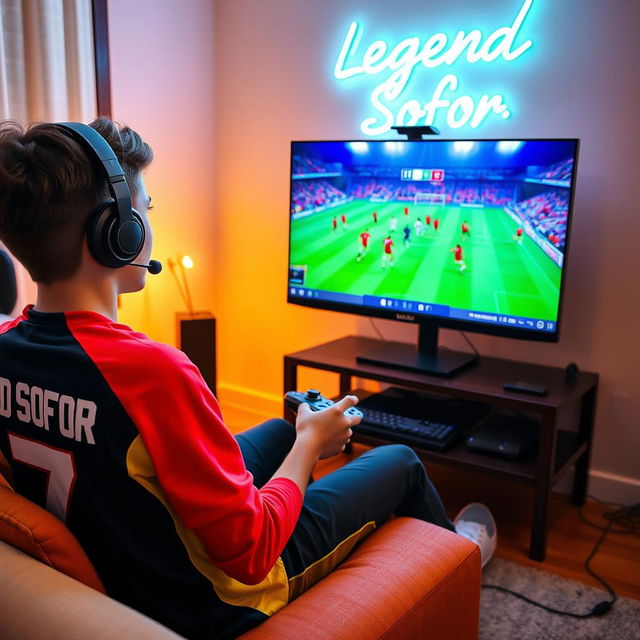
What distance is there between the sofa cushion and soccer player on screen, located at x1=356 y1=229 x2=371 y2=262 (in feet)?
5.75

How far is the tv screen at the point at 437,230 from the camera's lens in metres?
2.22

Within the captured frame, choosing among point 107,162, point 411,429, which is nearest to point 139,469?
point 107,162

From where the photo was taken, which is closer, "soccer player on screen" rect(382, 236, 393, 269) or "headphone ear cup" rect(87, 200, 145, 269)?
"headphone ear cup" rect(87, 200, 145, 269)

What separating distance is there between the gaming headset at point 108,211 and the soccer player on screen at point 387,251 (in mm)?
1580

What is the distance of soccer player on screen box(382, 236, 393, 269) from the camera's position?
2.52 metres

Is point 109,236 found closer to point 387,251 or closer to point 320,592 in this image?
point 320,592

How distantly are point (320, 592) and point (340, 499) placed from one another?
225 millimetres

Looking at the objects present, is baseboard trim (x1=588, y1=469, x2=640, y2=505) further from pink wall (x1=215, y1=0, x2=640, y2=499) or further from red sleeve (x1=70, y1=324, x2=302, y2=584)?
red sleeve (x1=70, y1=324, x2=302, y2=584)

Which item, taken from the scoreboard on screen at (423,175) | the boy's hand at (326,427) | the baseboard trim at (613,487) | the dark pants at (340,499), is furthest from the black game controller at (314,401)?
the baseboard trim at (613,487)

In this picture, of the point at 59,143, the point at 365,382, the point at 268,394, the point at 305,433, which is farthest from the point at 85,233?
the point at 268,394

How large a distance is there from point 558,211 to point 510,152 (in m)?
0.25

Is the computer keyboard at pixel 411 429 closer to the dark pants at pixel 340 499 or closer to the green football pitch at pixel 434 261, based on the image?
the green football pitch at pixel 434 261

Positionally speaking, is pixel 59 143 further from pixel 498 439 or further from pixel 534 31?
pixel 534 31

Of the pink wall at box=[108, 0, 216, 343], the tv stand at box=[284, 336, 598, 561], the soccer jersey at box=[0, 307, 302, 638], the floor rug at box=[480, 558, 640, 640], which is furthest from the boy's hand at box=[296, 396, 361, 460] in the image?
the pink wall at box=[108, 0, 216, 343]
